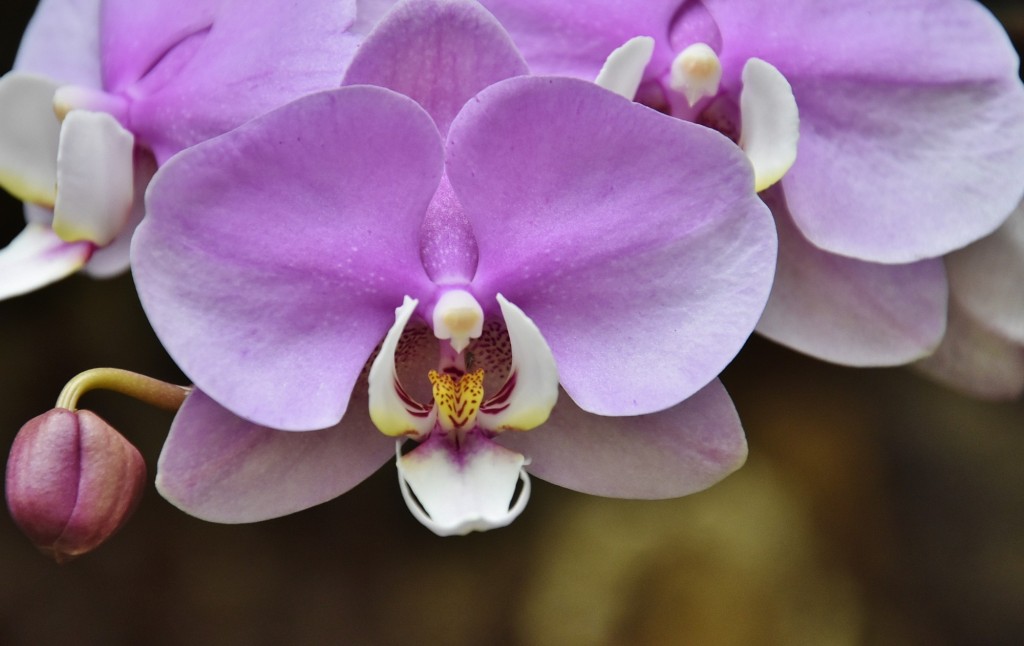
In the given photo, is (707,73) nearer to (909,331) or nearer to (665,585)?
(909,331)

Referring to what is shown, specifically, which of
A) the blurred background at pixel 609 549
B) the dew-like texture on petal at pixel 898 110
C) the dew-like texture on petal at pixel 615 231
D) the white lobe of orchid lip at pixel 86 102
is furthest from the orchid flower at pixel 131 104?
the blurred background at pixel 609 549

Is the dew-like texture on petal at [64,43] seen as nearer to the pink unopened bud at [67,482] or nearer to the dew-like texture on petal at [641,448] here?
the pink unopened bud at [67,482]

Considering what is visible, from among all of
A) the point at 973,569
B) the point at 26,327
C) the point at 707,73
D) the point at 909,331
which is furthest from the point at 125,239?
the point at 973,569

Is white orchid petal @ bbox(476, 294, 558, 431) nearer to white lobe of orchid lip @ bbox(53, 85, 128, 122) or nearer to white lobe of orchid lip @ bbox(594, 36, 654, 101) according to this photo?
white lobe of orchid lip @ bbox(594, 36, 654, 101)

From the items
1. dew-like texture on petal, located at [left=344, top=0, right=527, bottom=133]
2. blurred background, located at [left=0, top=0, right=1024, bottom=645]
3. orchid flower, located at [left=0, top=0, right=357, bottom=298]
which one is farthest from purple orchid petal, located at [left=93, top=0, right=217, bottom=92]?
blurred background, located at [left=0, top=0, right=1024, bottom=645]

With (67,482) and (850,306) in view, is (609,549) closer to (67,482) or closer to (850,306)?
(850,306)
